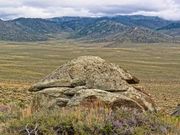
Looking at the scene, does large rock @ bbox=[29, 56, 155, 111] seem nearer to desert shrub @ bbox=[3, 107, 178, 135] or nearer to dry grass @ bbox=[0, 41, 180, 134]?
dry grass @ bbox=[0, 41, 180, 134]

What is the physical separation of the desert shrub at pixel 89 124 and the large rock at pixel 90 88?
3353mm

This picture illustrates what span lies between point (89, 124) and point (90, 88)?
589 centimetres

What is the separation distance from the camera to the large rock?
42.5 feet

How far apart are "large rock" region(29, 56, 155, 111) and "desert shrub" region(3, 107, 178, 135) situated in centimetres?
335

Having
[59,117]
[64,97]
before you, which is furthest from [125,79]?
[59,117]

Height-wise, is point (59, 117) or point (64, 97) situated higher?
point (59, 117)

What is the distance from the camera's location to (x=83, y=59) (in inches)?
634

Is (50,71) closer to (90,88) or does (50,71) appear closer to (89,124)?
(90,88)

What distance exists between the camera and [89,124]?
844 centimetres

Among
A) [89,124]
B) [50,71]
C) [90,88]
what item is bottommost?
[50,71]

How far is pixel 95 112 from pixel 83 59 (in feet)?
21.3

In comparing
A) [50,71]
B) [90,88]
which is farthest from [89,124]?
[50,71]

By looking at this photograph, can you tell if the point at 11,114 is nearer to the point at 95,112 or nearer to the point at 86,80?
the point at 95,112

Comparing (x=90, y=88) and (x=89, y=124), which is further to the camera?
(x=90, y=88)
